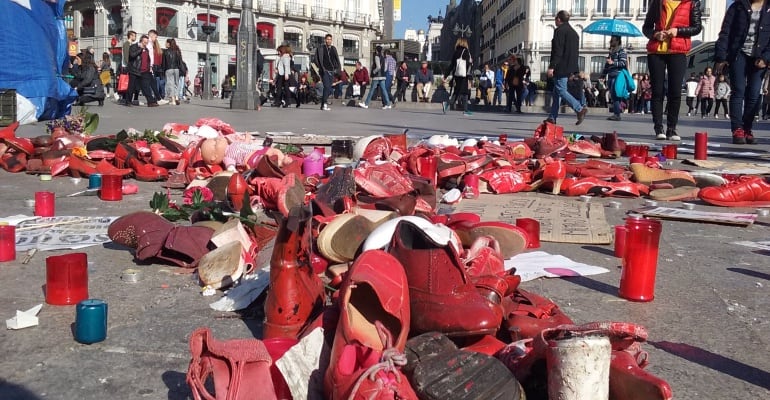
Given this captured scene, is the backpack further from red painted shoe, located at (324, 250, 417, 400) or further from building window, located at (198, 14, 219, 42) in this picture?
building window, located at (198, 14, 219, 42)

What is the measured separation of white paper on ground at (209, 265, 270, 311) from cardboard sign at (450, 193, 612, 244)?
5.91 ft

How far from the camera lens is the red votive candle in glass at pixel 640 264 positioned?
297 centimetres

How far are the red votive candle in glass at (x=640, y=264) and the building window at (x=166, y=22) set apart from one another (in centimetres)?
6008

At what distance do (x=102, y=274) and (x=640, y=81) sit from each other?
29951 mm

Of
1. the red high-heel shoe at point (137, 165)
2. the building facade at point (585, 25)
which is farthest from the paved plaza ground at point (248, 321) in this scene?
the building facade at point (585, 25)

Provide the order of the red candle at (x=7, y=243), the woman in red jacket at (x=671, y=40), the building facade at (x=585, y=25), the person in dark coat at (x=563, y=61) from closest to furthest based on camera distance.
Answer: the red candle at (x=7, y=243) < the woman in red jacket at (x=671, y=40) < the person in dark coat at (x=563, y=61) < the building facade at (x=585, y=25)

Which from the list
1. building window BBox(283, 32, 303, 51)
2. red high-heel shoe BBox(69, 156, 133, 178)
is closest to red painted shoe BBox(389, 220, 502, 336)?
red high-heel shoe BBox(69, 156, 133, 178)

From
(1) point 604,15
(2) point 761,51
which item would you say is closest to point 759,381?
(2) point 761,51

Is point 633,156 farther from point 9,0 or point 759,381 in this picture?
point 9,0

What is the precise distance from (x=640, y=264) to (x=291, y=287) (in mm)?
1409

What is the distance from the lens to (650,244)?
300 centimetres

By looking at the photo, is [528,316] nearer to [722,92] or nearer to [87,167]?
[87,167]

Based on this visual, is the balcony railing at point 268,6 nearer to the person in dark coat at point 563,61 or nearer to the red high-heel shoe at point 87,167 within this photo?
the person in dark coat at point 563,61

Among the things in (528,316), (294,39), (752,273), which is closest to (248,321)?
(528,316)
